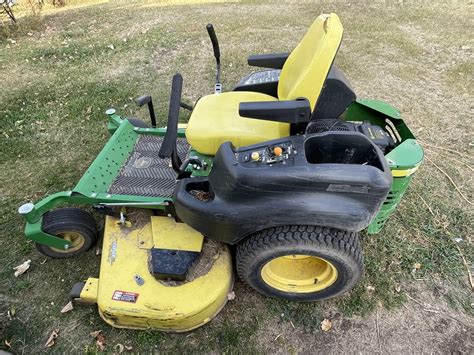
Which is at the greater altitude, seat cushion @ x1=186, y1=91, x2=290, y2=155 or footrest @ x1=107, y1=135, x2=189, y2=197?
seat cushion @ x1=186, y1=91, x2=290, y2=155

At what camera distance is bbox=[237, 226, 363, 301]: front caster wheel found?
1.96m

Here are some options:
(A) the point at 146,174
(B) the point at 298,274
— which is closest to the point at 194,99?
(A) the point at 146,174

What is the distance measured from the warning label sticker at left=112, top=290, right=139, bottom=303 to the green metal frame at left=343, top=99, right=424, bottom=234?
1449mm

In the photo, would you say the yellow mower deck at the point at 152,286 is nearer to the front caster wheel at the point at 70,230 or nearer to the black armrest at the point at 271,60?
the front caster wheel at the point at 70,230

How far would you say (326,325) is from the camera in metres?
2.30

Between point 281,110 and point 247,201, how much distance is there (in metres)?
0.50

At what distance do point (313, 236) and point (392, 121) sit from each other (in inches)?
44.4

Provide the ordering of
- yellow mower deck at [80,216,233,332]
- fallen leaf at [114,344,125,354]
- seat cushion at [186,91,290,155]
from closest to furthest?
yellow mower deck at [80,216,233,332]
fallen leaf at [114,344,125,354]
seat cushion at [186,91,290,155]

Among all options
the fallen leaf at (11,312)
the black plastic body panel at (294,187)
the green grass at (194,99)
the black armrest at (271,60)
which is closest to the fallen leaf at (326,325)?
the green grass at (194,99)

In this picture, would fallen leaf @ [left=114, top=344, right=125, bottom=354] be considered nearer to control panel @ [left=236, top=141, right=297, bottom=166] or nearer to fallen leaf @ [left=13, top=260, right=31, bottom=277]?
fallen leaf @ [left=13, top=260, right=31, bottom=277]

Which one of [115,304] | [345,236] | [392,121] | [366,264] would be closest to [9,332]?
[115,304]

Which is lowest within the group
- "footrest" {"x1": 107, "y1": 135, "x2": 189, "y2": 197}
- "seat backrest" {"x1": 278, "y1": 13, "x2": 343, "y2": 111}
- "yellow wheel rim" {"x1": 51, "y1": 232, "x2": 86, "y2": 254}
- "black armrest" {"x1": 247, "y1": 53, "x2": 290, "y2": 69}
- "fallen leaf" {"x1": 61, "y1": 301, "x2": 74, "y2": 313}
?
"fallen leaf" {"x1": 61, "y1": 301, "x2": 74, "y2": 313}

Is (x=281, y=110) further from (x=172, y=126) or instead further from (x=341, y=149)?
(x=172, y=126)

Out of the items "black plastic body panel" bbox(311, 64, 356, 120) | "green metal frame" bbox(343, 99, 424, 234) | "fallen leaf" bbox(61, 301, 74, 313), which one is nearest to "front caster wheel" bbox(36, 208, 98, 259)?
"fallen leaf" bbox(61, 301, 74, 313)
